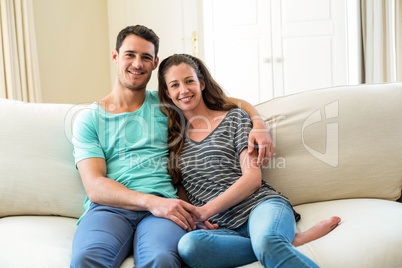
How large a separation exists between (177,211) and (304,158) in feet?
1.89

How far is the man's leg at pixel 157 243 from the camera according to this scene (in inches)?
48.2

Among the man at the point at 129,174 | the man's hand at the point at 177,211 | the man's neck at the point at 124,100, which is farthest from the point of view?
the man's neck at the point at 124,100

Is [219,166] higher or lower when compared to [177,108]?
lower

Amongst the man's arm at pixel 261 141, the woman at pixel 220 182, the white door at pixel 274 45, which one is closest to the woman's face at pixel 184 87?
the woman at pixel 220 182

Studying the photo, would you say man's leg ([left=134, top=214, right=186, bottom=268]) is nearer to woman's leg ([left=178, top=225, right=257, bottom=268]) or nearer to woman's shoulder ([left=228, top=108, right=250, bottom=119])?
woman's leg ([left=178, top=225, right=257, bottom=268])

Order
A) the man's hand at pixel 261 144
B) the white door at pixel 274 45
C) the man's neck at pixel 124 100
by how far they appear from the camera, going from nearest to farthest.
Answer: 1. the man's hand at pixel 261 144
2. the man's neck at pixel 124 100
3. the white door at pixel 274 45

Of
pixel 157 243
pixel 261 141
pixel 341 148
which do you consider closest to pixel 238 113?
pixel 261 141

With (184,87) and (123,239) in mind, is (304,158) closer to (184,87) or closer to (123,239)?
(184,87)

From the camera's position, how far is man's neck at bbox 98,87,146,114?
1.78 metres

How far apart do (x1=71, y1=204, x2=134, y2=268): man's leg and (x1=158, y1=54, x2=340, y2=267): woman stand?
0.67 ft

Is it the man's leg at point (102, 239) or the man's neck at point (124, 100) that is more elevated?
the man's neck at point (124, 100)

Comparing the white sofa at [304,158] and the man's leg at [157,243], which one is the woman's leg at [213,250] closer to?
the man's leg at [157,243]

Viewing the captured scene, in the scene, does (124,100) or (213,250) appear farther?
(124,100)

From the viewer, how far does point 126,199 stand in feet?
4.86
